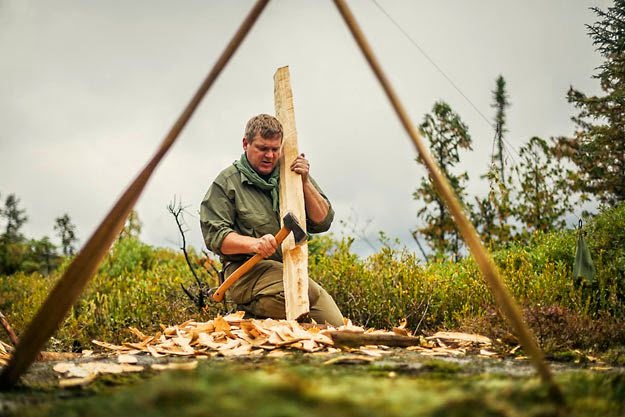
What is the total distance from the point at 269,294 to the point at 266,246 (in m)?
0.67

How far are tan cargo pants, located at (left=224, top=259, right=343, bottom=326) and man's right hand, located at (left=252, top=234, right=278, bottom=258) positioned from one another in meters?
0.53

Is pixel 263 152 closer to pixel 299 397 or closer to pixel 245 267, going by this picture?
pixel 245 267

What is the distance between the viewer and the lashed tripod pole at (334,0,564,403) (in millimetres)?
1842

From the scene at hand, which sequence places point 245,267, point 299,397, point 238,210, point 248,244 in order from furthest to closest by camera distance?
point 238,210 → point 245,267 → point 248,244 → point 299,397

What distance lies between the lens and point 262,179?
5348 millimetres

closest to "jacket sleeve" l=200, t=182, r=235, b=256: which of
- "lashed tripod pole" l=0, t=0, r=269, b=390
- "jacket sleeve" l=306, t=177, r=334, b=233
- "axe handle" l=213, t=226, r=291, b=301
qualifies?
"axe handle" l=213, t=226, r=291, b=301

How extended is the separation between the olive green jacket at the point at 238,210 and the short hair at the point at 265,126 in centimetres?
47

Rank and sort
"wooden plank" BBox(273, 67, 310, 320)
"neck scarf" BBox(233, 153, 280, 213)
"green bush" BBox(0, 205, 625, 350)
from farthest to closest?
1. "green bush" BBox(0, 205, 625, 350)
2. "neck scarf" BBox(233, 153, 280, 213)
3. "wooden plank" BBox(273, 67, 310, 320)

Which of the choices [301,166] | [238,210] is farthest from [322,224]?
[238,210]

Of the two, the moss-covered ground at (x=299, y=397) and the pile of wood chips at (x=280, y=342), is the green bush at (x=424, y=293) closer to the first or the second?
the pile of wood chips at (x=280, y=342)

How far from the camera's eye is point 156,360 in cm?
321

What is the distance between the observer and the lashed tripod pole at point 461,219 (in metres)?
1.84

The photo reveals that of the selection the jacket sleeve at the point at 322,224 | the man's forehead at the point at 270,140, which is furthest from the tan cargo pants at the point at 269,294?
the man's forehead at the point at 270,140

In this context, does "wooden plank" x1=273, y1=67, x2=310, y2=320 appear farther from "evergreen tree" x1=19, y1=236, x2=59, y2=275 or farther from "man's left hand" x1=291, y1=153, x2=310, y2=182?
"evergreen tree" x1=19, y1=236, x2=59, y2=275
